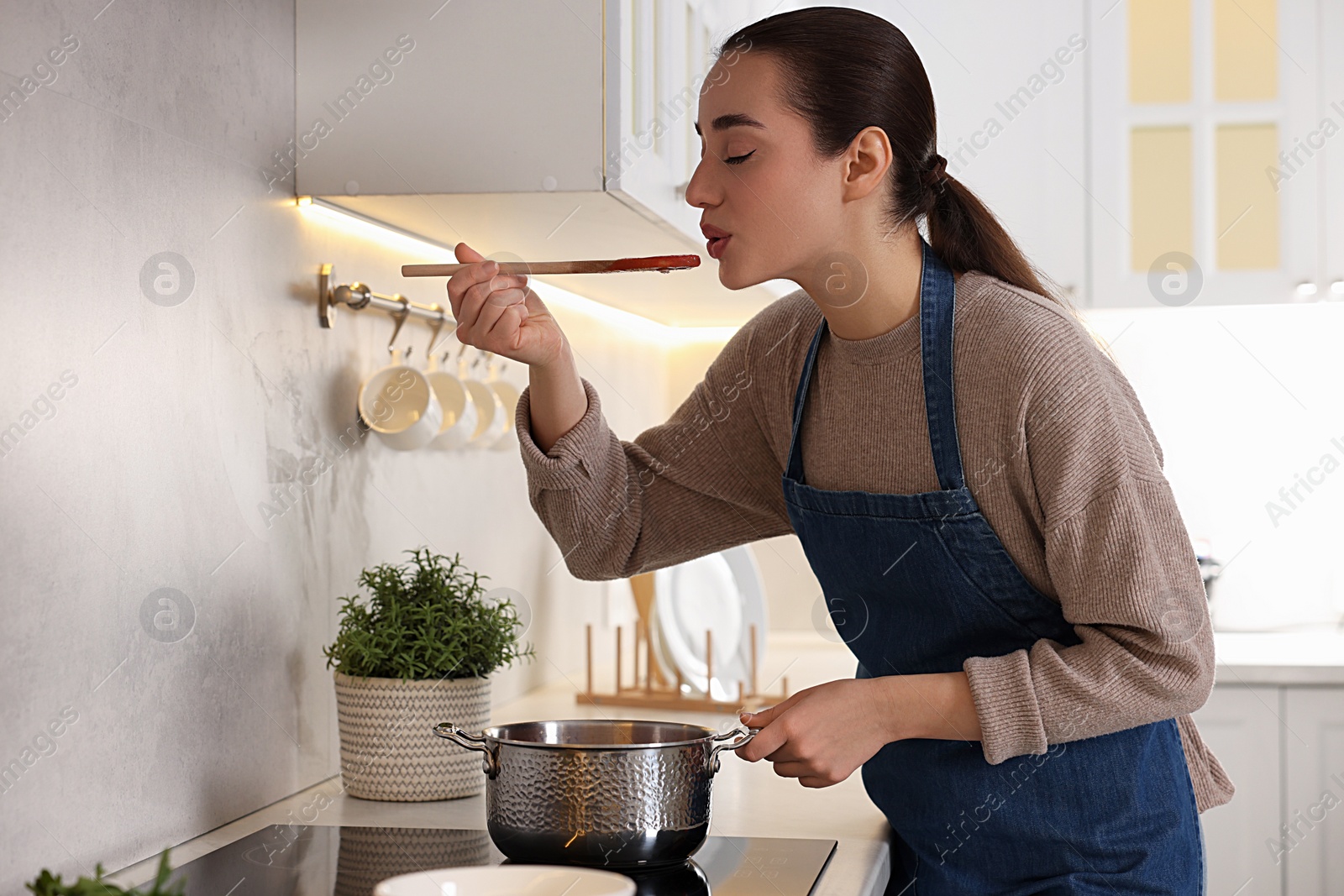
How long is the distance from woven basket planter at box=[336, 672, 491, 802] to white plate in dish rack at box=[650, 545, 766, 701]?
0.74 metres

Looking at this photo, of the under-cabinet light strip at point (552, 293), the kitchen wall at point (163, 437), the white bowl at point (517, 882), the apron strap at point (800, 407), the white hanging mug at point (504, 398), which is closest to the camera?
the white bowl at point (517, 882)

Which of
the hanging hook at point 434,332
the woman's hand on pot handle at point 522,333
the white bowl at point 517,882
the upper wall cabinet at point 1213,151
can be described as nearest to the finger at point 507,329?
the woman's hand on pot handle at point 522,333

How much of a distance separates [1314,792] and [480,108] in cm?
173

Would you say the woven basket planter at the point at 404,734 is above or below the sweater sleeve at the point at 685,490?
below

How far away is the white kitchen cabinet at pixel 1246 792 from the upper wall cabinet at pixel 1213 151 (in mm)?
748

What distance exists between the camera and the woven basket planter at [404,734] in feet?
3.80

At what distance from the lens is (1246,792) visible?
2.09m

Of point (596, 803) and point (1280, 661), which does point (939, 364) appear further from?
point (1280, 661)

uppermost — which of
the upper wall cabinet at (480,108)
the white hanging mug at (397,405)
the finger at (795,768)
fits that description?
the upper wall cabinet at (480,108)

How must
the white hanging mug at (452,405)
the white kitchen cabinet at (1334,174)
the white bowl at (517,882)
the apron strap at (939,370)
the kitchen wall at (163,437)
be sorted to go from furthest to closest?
the white kitchen cabinet at (1334,174) → the white hanging mug at (452,405) → the apron strap at (939,370) → the kitchen wall at (163,437) → the white bowl at (517,882)

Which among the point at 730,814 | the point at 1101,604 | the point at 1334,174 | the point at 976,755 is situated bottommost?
the point at 730,814

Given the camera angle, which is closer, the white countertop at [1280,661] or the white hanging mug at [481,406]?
the white hanging mug at [481,406]

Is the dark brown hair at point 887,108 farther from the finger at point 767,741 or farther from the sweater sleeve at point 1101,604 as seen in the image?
the finger at point 767,741

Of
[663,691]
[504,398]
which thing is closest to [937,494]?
[504,398]
